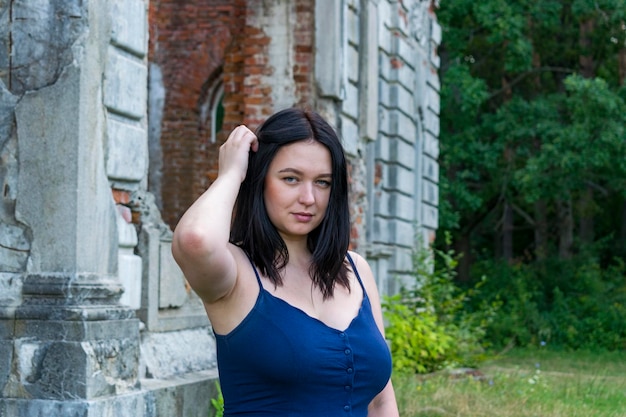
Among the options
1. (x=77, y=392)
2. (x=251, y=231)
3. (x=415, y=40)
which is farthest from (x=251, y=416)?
(x=415, y=40)

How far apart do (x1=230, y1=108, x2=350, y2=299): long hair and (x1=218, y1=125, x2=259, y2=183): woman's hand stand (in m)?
0.03

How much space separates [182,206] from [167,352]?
25.4 feet

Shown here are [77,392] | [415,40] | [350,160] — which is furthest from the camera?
[415,40]

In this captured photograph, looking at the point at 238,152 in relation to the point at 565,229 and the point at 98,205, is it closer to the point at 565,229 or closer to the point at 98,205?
the point at 98,205

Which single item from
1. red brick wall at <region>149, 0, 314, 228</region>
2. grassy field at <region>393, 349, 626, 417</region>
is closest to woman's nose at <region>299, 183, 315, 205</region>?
grassy field at <region>393, 349, 626, 417</region>

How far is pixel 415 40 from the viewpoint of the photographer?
44.4 ft

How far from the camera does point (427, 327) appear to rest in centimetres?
1081

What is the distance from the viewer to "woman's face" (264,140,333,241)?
3006 mm

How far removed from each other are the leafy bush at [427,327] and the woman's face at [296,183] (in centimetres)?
724

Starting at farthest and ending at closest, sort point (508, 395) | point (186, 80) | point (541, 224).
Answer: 1. point (541, 224)
2. point (186, 80)
3. point (508, 395)

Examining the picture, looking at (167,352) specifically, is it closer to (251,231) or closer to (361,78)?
(251,231)

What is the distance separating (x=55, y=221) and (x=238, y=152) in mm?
2422

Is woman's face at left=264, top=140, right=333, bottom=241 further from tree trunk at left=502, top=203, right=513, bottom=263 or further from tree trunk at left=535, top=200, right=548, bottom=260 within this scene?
tree trunk at left=502, top=203, right=513, bottom=263

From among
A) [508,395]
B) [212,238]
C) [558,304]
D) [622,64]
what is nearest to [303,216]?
[212,238]
